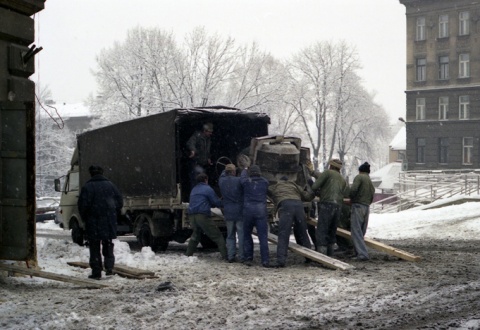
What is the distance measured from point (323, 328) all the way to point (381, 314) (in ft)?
3.22

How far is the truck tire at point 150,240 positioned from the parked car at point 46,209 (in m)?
17.5

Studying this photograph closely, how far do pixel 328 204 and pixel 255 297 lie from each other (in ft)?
14.3

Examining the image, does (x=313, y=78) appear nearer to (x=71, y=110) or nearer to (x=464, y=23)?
(x=464, y=23)

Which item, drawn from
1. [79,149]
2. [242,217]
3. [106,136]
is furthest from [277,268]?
[79,149]

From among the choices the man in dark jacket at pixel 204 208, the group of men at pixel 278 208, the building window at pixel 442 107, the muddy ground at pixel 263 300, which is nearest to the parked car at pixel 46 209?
the man in dark jacket at pixel 204 208

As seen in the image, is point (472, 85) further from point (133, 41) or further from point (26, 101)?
point (26, 101)

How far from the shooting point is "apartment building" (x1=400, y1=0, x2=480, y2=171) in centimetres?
4950

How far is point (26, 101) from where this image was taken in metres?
11.6

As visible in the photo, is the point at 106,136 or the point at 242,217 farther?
the point at 106,136

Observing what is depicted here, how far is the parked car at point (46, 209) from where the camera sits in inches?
1318

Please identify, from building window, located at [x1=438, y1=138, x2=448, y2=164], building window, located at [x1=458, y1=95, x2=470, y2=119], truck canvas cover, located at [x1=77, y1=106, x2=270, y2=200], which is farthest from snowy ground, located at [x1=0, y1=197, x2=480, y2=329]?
building window, located at [x1=458, y1=95, x2=470, y2=119]

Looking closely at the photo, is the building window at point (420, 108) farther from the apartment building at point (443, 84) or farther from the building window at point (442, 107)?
the building window at point (442, 107)

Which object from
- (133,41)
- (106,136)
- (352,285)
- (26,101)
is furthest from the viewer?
(133,41)

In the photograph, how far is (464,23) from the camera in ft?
165
